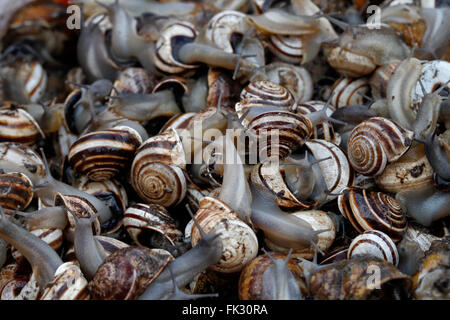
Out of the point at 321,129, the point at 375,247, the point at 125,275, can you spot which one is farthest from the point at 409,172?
the point at 125,275

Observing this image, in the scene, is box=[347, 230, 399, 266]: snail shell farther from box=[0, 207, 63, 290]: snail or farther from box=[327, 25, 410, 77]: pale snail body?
box=[0, 207, 63, 290]: snail

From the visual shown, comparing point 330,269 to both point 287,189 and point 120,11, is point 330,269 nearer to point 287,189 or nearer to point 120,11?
point 287,189

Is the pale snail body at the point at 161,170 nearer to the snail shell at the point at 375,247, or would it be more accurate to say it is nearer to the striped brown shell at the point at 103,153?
the striped brown shell at the point at 103,153

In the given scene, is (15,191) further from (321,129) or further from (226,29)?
(321,129)

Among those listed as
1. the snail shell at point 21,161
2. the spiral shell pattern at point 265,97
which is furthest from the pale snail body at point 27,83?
the spiral shell pattern at point 265,97

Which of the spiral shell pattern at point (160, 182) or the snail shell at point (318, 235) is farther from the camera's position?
the spiral shell pattern at point (160, 182)
